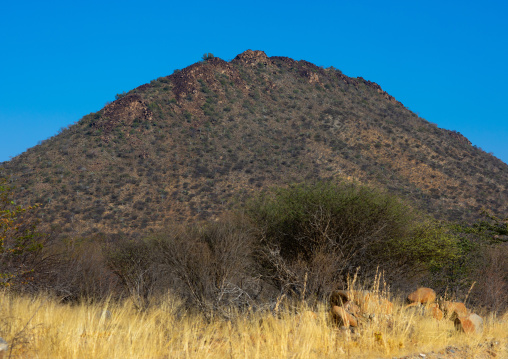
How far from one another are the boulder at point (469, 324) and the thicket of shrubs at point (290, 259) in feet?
6.72

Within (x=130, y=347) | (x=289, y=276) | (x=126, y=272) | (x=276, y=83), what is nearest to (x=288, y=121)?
(x=276, y=83)

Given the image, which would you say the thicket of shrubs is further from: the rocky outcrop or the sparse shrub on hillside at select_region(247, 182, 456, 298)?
the rocky outcrop

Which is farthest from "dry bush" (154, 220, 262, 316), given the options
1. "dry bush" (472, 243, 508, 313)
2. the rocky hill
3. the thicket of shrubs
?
the rocky hill

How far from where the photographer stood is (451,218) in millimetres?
36188

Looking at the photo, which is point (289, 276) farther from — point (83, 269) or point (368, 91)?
point (368, 91)

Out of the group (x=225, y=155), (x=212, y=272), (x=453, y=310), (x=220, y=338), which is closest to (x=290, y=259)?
(x=212, y=272)

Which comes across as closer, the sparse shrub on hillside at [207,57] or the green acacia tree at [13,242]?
the green acacia tree at [13,242]

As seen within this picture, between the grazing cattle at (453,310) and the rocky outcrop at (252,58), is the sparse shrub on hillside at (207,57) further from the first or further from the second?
the grazing cattle at (453,310)

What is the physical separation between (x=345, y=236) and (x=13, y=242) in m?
7.41

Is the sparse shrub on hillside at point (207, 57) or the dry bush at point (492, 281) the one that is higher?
the sparse shrub on hillside at point (207, 57)

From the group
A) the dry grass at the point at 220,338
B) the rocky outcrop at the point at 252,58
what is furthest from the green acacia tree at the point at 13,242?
the rocky outcrop at the point at 252,58

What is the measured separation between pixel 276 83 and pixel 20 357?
59833mm

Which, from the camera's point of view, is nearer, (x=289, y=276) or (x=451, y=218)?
(x=289, y=276)

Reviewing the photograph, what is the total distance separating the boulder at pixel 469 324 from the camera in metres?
7.58
